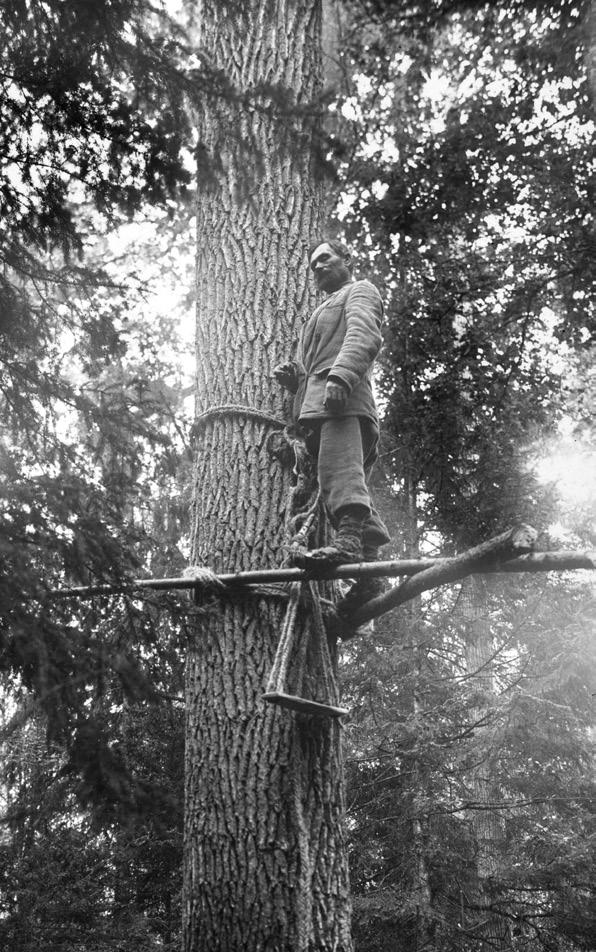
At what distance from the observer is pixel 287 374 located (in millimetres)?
4387

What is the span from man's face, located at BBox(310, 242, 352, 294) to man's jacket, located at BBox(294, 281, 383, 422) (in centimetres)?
9

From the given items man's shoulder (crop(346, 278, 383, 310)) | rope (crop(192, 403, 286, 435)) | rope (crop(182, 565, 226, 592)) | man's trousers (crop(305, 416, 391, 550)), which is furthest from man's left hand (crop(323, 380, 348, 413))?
rope (crop(182, 565, 226, 592))

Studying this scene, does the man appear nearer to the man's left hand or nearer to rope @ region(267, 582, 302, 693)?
the man's left hand

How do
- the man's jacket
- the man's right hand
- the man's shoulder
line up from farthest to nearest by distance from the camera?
the man's right hand → the man's shoulder → the man's jacket

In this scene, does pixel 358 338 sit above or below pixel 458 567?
above

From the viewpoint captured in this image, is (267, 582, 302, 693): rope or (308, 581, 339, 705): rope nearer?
(267, 582, 302, 693): rope

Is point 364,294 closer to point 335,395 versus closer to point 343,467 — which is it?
point 335,395

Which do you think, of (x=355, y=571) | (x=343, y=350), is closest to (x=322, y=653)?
(x=355, y=571)

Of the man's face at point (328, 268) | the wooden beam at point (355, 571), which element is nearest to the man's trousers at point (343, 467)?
the wooden beam at point (355, 571)

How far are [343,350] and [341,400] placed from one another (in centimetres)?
26

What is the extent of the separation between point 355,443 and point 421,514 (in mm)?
5878

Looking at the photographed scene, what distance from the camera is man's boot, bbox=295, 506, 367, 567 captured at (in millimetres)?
3600

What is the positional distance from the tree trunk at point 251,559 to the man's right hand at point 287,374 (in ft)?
0.33

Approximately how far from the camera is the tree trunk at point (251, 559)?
336 centimetres
